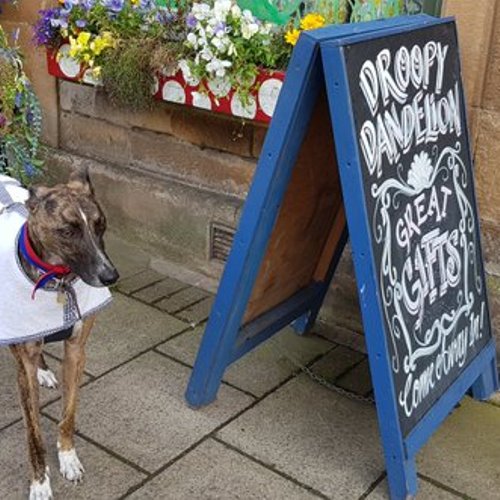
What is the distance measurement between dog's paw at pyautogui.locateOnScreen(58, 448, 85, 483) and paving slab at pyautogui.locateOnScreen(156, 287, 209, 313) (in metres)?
1.45

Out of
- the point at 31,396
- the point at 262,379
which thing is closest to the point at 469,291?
the point at 262,379

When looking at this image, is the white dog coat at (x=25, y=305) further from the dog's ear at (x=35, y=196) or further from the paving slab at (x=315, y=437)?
the paving slab at (x=315, y=437)

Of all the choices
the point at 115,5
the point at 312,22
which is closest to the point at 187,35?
the point at 115,5

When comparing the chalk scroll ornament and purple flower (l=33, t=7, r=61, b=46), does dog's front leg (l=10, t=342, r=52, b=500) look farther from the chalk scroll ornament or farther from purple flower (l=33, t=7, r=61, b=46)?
purple flower (l=33, t=7, r=61, b=46)

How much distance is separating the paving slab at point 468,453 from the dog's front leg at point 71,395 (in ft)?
4.60

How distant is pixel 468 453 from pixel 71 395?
168 centimetres

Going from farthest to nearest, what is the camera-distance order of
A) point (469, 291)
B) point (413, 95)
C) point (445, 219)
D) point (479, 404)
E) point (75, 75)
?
1. point (75, 75)
2. point (479, 404)
3. point (469, 291)
4. point (445, 219)
5. point (413, 95)

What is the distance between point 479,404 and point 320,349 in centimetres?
85

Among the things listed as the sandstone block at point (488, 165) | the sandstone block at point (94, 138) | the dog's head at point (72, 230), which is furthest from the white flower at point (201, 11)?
the dog's head at point (72, 230)

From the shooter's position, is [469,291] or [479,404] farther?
[479,404]

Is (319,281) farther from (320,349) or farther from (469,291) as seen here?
(469,291)

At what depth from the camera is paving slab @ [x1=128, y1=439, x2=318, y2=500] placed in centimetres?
295

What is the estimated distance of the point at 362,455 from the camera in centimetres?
322

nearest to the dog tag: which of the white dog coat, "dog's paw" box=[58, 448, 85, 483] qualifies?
the white dog coat
